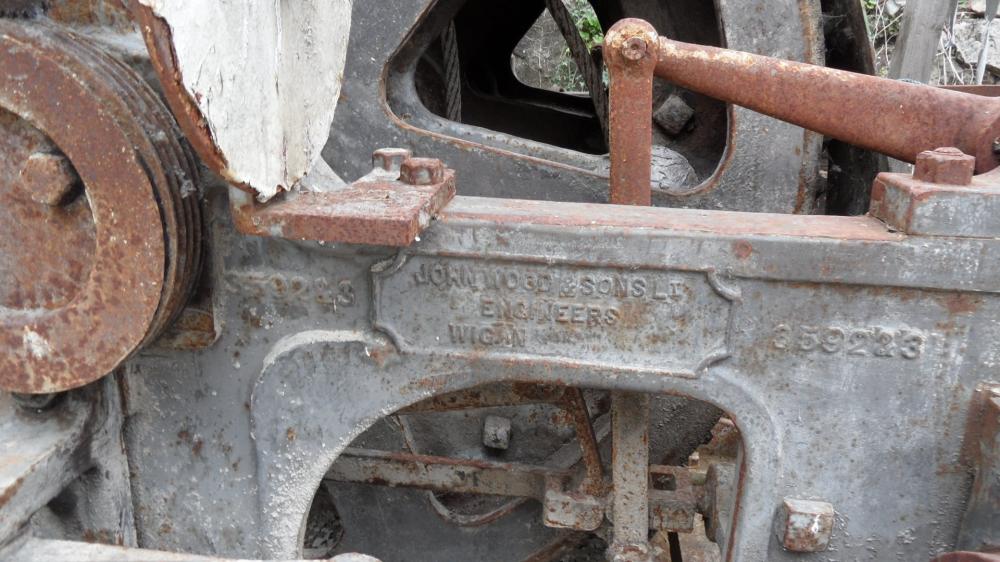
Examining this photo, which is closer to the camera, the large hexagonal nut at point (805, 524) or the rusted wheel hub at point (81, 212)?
the rusted wheel hub at point (81, 212)

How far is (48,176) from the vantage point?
1.12 meters

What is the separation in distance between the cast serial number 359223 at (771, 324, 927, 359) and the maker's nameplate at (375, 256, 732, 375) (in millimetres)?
100

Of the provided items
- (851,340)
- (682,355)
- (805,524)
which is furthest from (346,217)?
(805,524)

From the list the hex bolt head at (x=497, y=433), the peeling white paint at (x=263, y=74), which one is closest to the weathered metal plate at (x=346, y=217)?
the peeling white paint at (x=263, y=74)

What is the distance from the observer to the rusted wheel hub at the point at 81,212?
3.64ft

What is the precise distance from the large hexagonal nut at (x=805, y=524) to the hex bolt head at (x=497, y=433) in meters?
0.84

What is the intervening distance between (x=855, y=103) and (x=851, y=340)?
17.3 inches

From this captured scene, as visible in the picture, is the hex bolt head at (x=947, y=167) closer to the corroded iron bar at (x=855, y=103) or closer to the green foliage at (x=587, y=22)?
the corroded iron bar at (x=855, y=103)

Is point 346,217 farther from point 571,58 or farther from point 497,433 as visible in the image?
point 571,58

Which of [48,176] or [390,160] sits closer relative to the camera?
[48,176]

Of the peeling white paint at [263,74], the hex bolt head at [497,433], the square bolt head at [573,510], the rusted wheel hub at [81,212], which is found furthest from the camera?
the hex bolt head at [497,433]

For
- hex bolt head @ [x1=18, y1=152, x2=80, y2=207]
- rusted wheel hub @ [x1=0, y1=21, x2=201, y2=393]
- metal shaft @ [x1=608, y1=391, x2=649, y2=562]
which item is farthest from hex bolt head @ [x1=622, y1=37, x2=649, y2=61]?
hex bolt head @ [x1=18, y1=152, x2=80, y2=207]

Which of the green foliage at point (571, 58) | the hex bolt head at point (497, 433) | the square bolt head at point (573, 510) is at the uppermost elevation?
the green foliage at point (571, 58)

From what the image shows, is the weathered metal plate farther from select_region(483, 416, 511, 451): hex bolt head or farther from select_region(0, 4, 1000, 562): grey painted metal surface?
select_region(483, 416, 511, 451): hex bolt head
